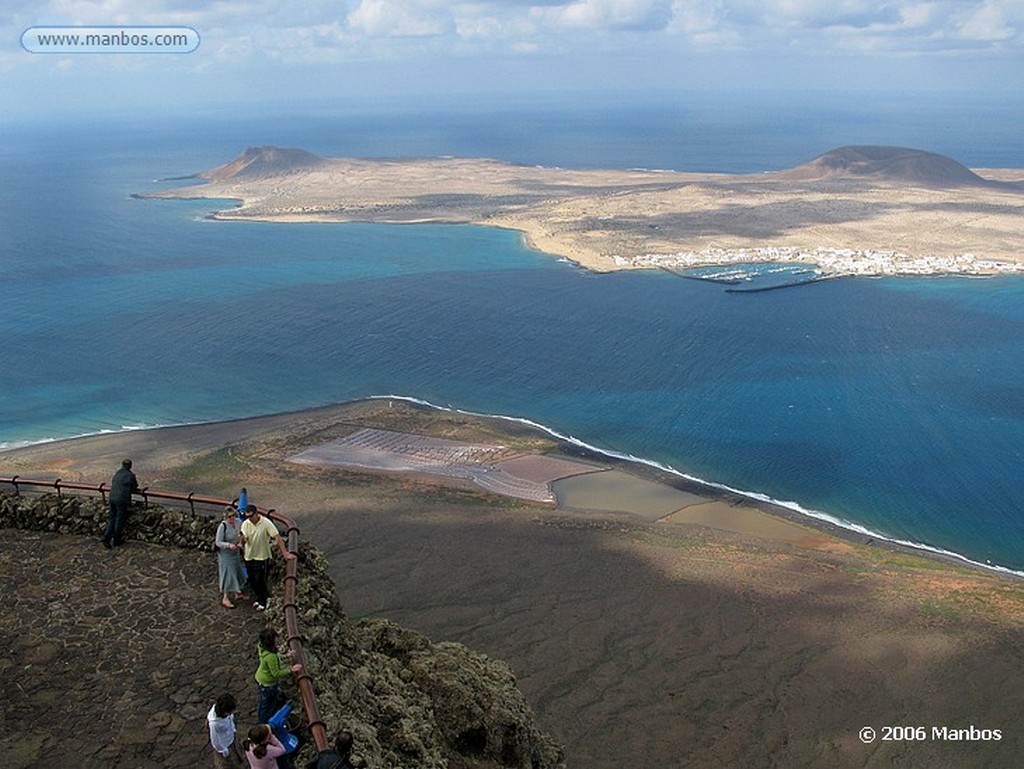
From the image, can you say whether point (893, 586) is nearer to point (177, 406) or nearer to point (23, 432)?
point (177, 406)

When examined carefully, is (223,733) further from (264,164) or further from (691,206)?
(264,164)

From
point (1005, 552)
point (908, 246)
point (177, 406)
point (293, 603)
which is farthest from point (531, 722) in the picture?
point (908, 246)

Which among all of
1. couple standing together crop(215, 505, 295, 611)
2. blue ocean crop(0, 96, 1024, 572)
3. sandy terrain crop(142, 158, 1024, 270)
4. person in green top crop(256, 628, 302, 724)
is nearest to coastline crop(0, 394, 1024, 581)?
blue ocean crop(0, 96, 1024, 572)

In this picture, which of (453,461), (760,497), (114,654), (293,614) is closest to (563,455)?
(453,461)

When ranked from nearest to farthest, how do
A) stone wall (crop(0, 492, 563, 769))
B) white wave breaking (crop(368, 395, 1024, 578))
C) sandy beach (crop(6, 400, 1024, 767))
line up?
stone wall (crop(0, 492, 563, 769)), sandy beach (crop(6, 400, 1024, 767)), white wave breaking (crop(368, 395, 1024, 578))

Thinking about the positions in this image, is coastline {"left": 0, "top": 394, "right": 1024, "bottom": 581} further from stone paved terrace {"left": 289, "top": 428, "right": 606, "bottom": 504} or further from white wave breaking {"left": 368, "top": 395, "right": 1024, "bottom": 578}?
stone paved terrace {"left": 289, "top": 428, "right": 606, "bottom": 504}

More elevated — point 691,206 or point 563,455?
point 691,206
